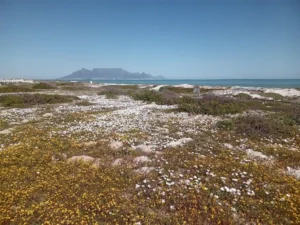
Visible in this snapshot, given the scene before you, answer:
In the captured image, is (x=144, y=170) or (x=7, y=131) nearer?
(x=144, y=170)

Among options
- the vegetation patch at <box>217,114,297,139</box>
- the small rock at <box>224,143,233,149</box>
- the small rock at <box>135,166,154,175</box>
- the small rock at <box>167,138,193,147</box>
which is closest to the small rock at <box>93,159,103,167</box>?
the small rock at <box>135,166,154,175</box>

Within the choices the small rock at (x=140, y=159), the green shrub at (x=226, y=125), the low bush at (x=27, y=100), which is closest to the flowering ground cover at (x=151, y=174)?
the small rock at (x=140, y=159)

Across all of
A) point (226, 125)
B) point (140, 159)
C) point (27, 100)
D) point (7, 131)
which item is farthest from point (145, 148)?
point (27, 100)

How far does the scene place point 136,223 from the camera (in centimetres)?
630

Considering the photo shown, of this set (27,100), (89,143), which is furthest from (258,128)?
(27,100)

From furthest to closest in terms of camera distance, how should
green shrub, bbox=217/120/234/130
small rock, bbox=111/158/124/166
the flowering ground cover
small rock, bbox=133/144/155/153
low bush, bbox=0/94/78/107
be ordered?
low bush, bbox=0/94/78/107
green shrub, bbox=217/120/234/130
small rock, bbox=133/144/155/153
small rock, bbox=111/158/124/166
the flowering ground cover

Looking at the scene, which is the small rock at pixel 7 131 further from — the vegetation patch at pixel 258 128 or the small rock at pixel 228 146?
the vegetation patch at pixel 258 128

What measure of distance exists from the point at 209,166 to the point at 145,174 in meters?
3.03

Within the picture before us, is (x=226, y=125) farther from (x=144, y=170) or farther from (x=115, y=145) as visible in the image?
(x=144, y=170)

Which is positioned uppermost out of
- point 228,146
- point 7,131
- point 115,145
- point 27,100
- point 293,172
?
point 27,100

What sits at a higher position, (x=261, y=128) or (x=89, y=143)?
(x=261, y=128)

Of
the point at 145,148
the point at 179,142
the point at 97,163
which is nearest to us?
the point at 97,163

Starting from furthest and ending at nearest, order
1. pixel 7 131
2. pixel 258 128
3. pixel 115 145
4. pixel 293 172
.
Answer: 1. pixel 258 128
2. pixel 7 131
3. pixel 115 145
4. pixel 293 172

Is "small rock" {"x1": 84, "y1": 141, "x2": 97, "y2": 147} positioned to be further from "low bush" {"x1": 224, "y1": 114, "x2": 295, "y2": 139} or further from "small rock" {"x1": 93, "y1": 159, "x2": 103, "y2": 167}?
"low bush" {"x1": 224, "y1": 114, "x2": 295, "y2": 139}
